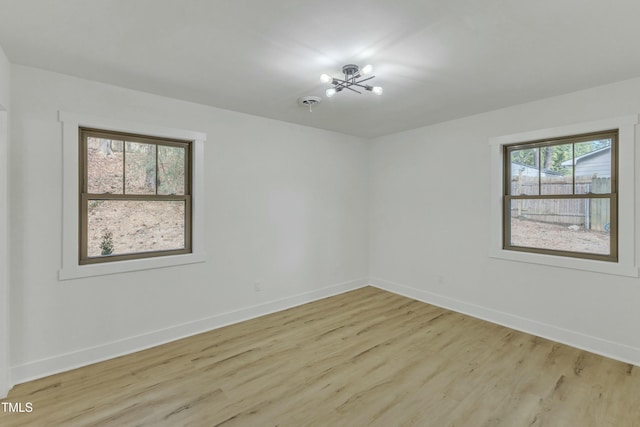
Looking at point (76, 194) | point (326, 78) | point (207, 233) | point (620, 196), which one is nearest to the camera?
point (326, 78)

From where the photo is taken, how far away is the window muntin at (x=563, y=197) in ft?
9.62

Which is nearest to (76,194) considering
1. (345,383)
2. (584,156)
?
(345,383)

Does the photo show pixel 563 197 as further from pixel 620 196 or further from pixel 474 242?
pixel 474 242

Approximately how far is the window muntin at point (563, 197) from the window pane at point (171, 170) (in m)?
3.77

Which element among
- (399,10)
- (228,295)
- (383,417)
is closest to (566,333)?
(383,417)

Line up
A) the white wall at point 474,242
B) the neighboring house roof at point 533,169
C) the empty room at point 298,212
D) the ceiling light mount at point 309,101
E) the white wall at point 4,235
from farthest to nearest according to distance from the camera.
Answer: the neighboring house roof at point 533,169 → the ceiling light mount at point 309,101 → the white wall at point 474,242 → the white wall at point 4,235 → the empty room at point 298,212

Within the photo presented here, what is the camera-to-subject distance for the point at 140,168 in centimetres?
307

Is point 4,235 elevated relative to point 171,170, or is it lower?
lower

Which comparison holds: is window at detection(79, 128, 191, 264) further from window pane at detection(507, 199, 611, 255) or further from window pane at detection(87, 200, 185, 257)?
window pane at detection(507, 199, 611, 255)

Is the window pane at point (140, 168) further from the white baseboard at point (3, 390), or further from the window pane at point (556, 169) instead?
the window pane at point (556, 169)

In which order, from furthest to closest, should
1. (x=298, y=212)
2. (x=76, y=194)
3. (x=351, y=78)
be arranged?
(x=298, y=212), (x=76, y=194), (x=351, y=78)

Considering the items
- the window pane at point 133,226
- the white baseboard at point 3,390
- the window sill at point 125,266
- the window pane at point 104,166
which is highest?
the window pane at point 104,166

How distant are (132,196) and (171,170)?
0.49 m

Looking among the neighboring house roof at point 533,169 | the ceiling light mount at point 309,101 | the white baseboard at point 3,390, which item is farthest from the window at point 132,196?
the neighboring house roof at point 533,169
